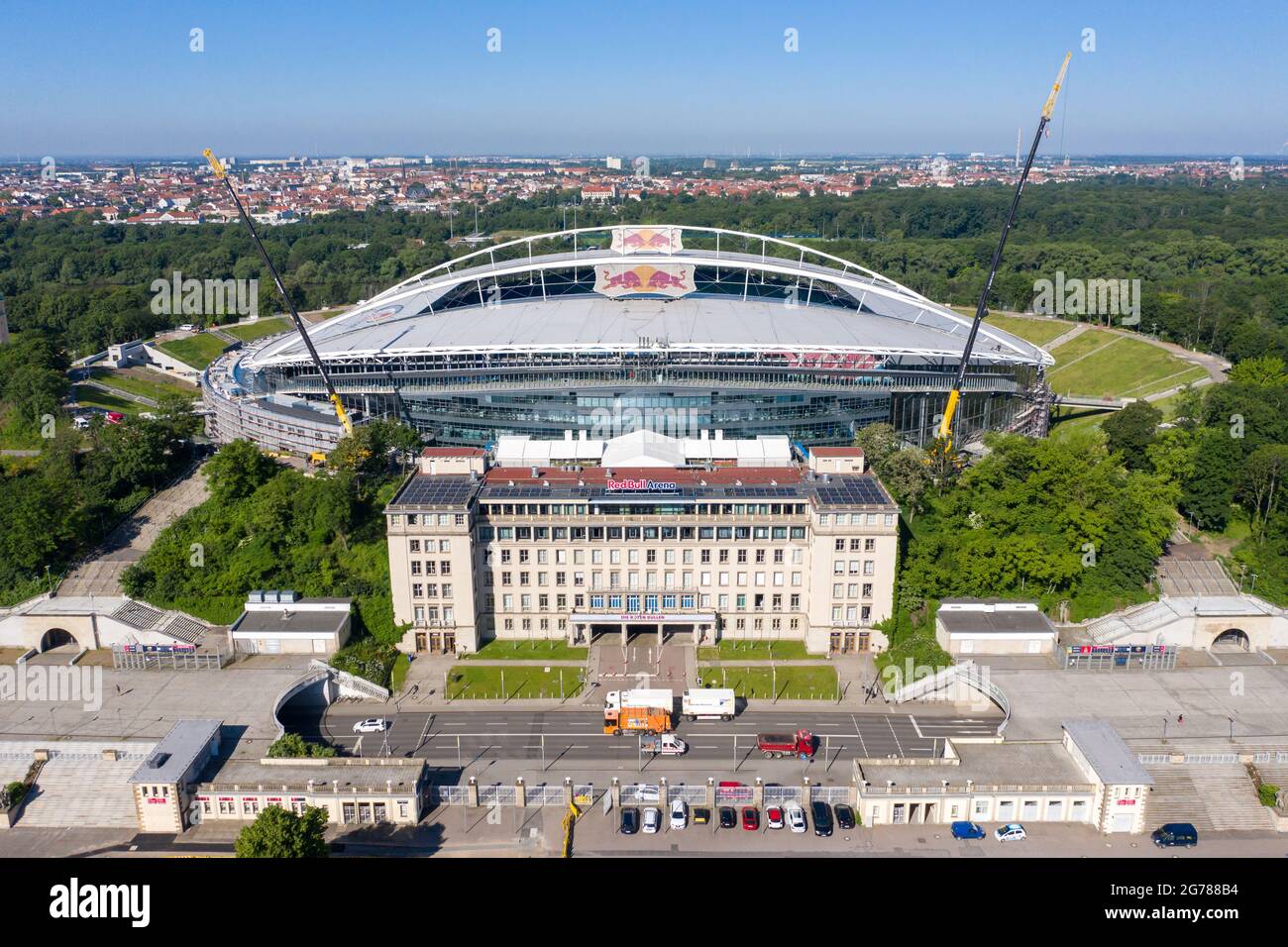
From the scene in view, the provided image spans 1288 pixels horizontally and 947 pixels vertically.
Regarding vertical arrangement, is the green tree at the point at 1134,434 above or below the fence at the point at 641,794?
above

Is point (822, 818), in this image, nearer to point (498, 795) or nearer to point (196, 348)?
point (498, 795)

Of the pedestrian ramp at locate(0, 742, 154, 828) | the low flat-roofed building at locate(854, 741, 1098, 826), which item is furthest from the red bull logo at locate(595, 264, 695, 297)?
the pedestrian ramp at locate(0, 742, 154, 828)

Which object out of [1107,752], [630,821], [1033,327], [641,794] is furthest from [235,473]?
[1033,327]

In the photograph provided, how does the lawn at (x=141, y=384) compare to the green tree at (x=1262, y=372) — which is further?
the lawn at (x=141, y=384)

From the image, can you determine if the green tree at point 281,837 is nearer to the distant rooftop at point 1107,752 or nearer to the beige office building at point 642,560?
the beige office building at point 642,560

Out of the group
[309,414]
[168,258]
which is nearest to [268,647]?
[309,414]

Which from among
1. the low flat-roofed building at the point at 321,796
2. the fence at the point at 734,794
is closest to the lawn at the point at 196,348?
the low flat-roofed building at the point at 321,796

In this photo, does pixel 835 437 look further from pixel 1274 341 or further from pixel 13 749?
pixel 13 749
